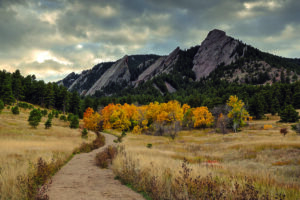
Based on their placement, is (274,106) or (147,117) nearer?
(147,117)

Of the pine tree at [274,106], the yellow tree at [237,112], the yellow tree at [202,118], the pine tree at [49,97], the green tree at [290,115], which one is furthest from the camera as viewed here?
the pine tree at [49,97]

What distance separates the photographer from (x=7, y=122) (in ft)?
124

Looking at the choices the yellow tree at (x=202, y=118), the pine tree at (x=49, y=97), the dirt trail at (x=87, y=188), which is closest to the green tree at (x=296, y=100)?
the yellow tree at (x=202, y=118)

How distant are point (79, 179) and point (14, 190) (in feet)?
13.8

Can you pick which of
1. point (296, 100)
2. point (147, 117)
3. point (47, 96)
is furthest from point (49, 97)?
point (296, 100)

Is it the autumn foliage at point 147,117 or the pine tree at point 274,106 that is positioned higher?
the pine tree at point 274,106

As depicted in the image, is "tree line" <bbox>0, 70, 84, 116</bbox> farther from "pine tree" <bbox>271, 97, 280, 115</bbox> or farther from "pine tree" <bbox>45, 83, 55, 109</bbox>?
"pine tree" <bbox>271, 97, 280, 115</bbox>

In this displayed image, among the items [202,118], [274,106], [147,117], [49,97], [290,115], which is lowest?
[147,117]

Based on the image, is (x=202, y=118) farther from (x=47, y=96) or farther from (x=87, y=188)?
(x=47, y=96)

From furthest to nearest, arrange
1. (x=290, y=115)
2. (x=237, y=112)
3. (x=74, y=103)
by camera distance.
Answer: (x=74, y=103) → (x=290, y=115) → (x=237, y=112)

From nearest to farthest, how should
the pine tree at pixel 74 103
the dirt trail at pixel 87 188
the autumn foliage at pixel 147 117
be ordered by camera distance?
the dirt trail at pixel 87 188 → the autumn foliage at pixel 147 117 → the pine tree at pixel 74 103

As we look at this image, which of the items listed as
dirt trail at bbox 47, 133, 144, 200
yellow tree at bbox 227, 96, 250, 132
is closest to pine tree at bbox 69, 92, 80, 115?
yellow tree at bbox 227, 96, 250, 132

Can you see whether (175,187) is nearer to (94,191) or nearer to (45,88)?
(94,191)

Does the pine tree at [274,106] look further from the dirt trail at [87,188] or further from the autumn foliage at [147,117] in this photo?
the dirt trail at [87,188]
